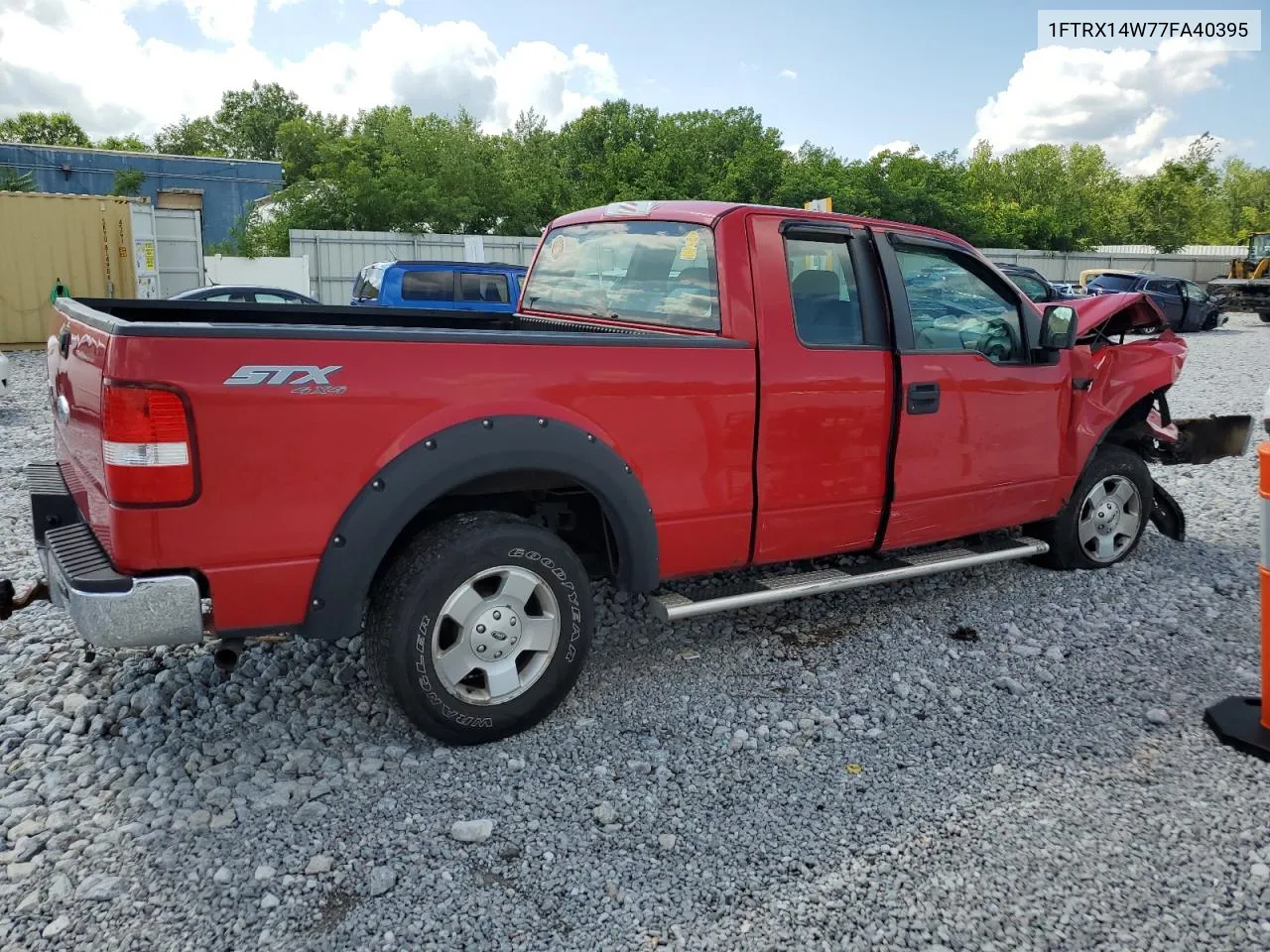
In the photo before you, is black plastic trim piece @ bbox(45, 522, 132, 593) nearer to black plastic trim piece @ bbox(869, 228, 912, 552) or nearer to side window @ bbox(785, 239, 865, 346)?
side window @ bbox(785, 239, 865, 346)

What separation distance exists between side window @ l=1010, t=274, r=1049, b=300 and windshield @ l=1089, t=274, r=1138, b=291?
6.40 meters

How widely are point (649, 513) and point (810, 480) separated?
0.78 m

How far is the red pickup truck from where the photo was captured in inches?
110

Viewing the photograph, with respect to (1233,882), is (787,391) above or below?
above

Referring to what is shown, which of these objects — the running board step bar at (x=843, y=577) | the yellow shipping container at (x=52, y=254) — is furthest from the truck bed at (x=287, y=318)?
the yellow shipping container at (x=52, y=254)

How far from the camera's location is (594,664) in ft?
13.6

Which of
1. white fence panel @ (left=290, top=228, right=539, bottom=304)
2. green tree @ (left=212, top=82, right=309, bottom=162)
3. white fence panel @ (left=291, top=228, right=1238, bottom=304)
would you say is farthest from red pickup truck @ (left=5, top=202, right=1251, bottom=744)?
green tree @ (left=212, top=82, right=309, bottom=162)

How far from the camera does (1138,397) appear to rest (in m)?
5.36

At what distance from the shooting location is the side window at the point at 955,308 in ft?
14.5

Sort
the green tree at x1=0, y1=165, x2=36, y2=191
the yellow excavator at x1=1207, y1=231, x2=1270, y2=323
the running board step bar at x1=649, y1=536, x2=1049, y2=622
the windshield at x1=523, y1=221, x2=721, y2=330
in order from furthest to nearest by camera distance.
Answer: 1. the green tree at x1=0, y1=165, x2=36, y2=191
2. the yellow excavator at x1=1207, y1=231, x2=1270, y2=323
3. the windshield at x1=523, y1=221, x2=721, y2=330
4. the running board step bar at x1=649, y1=536, x2=1049, y2=622

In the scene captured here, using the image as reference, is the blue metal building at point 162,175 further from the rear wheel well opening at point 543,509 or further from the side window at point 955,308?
the rear wheel well opening at point 543,509

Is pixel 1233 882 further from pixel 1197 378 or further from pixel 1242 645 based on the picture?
pixel 1197 378

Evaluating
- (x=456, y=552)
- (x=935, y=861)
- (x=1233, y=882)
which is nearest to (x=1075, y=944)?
(x=935, y=861)

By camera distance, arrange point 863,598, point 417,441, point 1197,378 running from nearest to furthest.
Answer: point 417,441 → point 863,598 → point 1197,378
